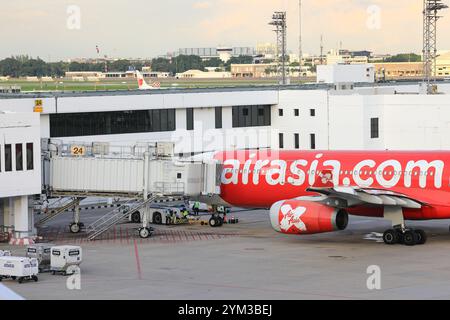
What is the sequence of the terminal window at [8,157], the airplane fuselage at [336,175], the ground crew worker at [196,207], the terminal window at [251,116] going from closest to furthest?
1. the airplane fuselage at [336,175]
2. the terminal window at [8,157]
3. the ground crew worker at [196,207]
4. the terminal window at [251,116]

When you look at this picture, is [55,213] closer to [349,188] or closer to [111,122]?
[111,122]

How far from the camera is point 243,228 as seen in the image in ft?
198

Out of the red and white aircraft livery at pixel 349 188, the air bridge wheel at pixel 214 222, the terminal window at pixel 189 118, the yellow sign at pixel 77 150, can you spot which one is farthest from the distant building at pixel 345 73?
the yellow sign at pixel 77 150

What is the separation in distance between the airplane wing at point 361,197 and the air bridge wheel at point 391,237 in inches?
52.2

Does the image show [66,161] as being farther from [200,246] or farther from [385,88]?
[385,88]

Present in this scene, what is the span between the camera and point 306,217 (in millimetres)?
51062

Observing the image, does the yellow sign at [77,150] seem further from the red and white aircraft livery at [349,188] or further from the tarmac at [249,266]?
the red and white aircraft livery at [349,188]

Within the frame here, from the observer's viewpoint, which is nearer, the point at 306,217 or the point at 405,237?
the point at 405,237

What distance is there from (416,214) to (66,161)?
1880 cm

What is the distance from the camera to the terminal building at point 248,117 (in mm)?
69312

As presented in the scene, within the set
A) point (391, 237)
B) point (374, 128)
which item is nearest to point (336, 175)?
point (391, 237)

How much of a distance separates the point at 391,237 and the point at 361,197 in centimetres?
253

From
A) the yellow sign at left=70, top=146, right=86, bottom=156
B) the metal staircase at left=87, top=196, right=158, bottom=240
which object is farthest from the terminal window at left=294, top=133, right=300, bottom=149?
the yellow sign at left=70, top=146, right=86, bottom=156

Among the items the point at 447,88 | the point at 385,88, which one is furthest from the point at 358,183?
the point at 447,88
